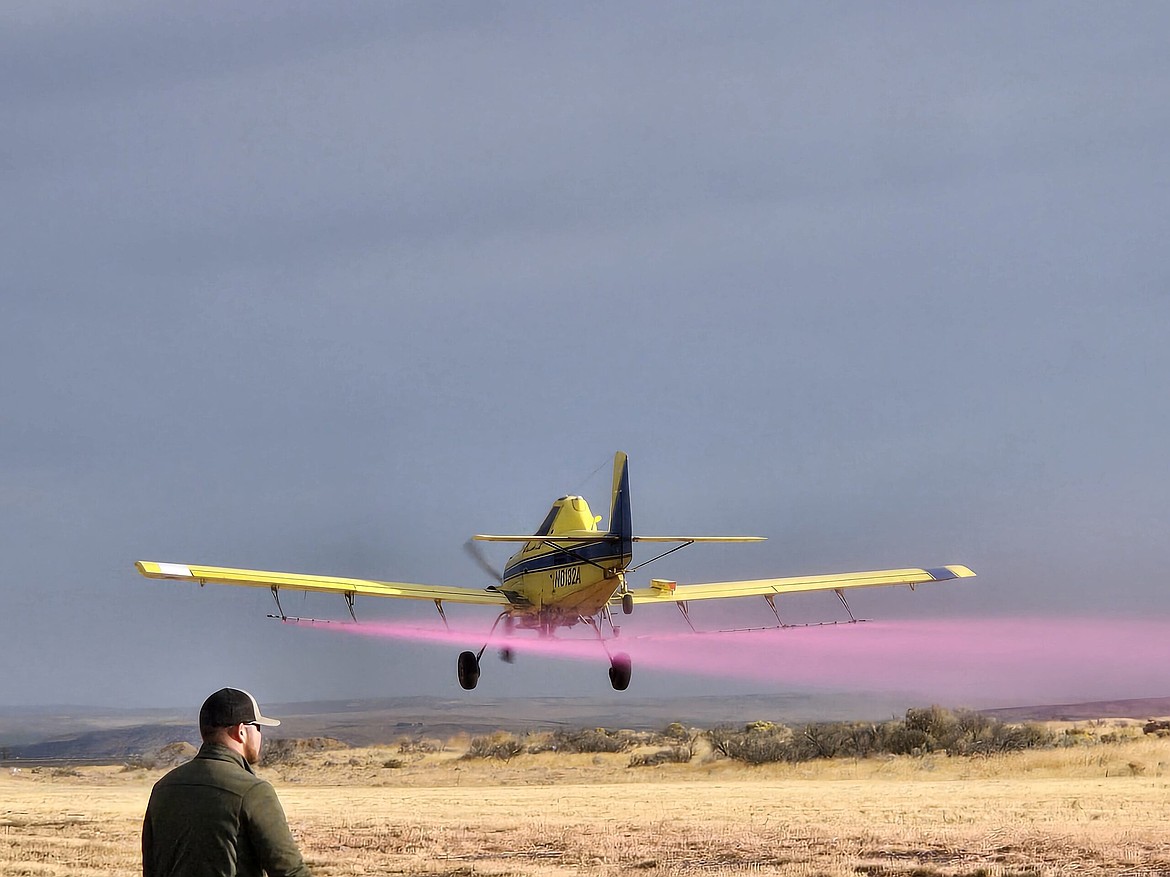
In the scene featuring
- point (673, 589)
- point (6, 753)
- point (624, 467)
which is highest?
point (624, 467)

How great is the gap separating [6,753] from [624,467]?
88.6m

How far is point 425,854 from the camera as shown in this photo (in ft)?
122

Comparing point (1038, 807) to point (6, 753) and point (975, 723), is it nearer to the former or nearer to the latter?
point (975, 723)

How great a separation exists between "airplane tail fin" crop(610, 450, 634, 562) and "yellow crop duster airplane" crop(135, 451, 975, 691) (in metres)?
0.03

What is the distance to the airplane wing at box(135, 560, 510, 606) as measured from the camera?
48875mm

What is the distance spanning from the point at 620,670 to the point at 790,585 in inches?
440

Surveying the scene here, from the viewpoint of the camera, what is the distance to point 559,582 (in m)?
52.1

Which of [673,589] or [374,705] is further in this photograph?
[374,705]

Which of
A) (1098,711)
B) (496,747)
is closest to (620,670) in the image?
(496,747)

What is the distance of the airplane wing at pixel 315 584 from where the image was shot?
48875mm

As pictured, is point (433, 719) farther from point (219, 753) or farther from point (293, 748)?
point (219, 753)

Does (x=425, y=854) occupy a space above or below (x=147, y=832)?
below

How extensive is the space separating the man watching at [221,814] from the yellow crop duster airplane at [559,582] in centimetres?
3523

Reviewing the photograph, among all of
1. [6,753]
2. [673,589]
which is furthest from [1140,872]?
[6,753]
